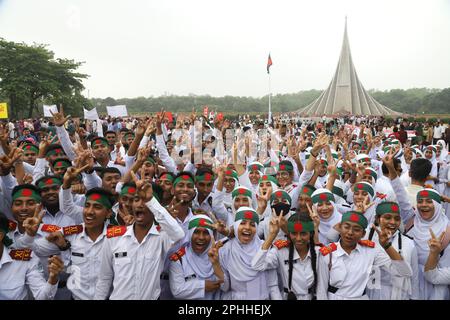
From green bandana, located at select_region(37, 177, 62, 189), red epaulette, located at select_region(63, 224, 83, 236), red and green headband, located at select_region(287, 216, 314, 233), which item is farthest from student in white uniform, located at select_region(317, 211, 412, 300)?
green bandana, located at select_region(37, 177, 62, 189)

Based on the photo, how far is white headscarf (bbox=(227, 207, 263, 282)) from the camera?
296 centimetres

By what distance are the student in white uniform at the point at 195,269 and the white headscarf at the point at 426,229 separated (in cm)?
185

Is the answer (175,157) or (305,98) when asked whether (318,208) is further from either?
(305,98)

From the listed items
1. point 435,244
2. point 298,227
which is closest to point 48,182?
point 298,227

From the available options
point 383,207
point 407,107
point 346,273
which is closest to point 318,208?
point 383,207

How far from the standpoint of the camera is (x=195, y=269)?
115 inches

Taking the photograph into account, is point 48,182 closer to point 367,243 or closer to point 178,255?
point 178,255

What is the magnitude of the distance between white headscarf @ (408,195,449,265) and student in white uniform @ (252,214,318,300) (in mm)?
1126

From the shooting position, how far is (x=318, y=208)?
145 inches

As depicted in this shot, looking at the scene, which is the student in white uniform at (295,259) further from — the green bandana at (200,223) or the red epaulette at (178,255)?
the red epaulette at (178,255)

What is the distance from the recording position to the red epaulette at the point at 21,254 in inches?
106

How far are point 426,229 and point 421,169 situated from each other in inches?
42.9

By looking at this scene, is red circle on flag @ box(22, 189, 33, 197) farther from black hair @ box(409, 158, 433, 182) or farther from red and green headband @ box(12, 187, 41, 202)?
black hair @ box(409, 158, 433, 182)
